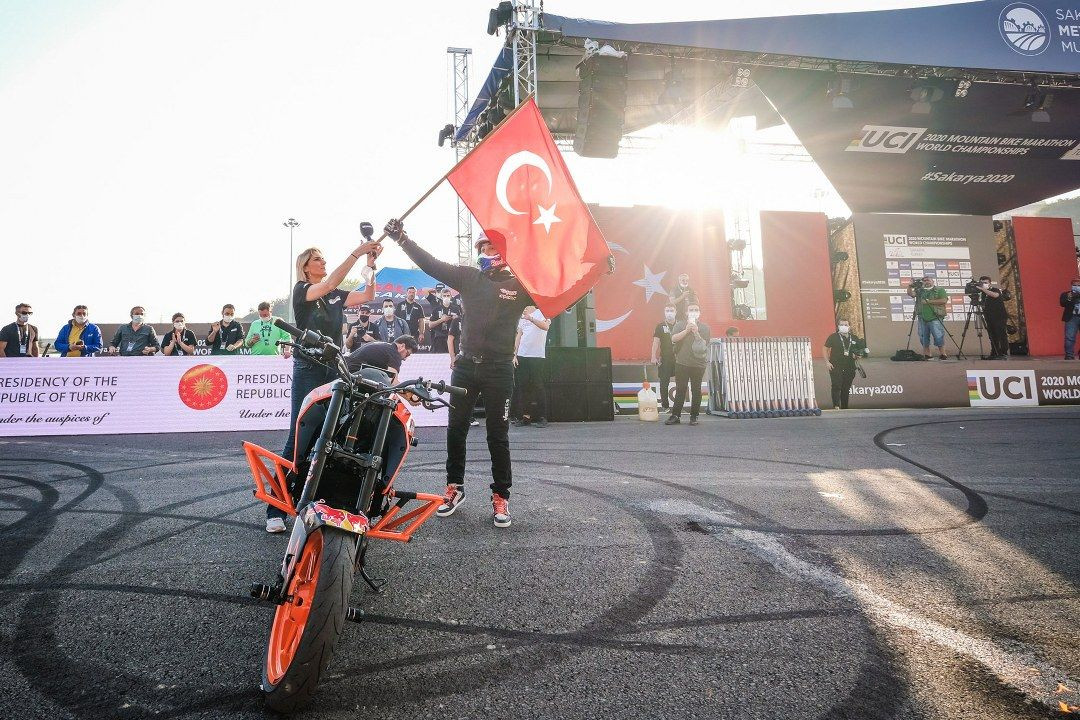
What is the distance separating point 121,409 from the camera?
8.86 meters

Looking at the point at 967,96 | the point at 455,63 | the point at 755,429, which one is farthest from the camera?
the point at 455,63

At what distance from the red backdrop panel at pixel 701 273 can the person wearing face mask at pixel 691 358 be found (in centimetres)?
667

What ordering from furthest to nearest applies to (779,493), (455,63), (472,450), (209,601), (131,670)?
(455,63) < (472,450) < (779,493) < (209,601) < (131,670)

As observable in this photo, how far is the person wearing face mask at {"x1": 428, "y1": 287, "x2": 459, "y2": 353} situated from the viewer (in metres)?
12.5

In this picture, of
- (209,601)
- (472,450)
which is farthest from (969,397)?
(209,601)

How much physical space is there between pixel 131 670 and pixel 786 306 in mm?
18860

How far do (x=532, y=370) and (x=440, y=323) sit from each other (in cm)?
406

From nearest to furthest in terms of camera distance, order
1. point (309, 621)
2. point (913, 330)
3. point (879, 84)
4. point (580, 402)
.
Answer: point (309, 621) < point (580, 402) < point (879, 84) < point (913, 330)

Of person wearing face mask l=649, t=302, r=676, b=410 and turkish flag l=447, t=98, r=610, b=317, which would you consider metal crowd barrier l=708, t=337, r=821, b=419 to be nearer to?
person wearing face mask l=649, t=302, r=676, b=410

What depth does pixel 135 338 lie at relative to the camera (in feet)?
33.9

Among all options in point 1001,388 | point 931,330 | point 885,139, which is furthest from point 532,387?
point 885,139

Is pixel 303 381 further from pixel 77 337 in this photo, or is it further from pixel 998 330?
pixel 998 330

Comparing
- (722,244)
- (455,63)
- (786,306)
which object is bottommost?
(786,306)

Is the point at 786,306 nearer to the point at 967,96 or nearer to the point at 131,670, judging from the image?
the point at 967,96
